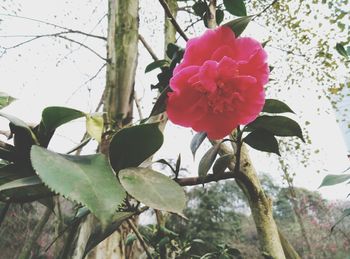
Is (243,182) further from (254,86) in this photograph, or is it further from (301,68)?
Answer: (301,68)

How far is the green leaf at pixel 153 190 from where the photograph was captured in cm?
24

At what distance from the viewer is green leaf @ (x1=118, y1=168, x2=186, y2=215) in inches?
9.6

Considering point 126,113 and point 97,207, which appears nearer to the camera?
point 97,207

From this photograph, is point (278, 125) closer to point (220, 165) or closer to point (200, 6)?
point (220, 165)

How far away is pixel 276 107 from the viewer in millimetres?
427

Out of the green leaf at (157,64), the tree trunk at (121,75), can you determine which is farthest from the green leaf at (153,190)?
the tree trunk at (121,75)

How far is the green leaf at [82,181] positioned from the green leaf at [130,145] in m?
0.06

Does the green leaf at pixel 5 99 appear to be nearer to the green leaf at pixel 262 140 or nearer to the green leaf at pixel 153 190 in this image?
the green leaf at pixel 153 190

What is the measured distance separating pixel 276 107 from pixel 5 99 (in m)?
0.36

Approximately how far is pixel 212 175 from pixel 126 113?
51.5 inches

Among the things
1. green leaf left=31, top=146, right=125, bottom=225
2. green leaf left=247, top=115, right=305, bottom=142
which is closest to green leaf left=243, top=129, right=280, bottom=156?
green leaf left=247, top=115, right=305, bottom=142

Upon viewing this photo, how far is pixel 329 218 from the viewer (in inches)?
317

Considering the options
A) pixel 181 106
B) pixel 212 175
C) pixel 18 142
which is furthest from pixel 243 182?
pixel 18 142

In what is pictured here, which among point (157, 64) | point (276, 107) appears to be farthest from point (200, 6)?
point (276, 107)
